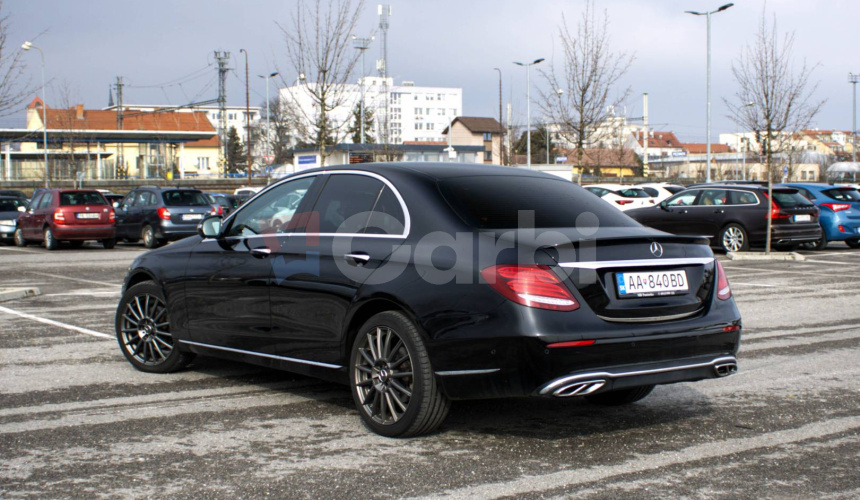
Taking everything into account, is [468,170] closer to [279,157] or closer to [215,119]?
[279,157]

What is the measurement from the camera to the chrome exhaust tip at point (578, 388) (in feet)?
14.8

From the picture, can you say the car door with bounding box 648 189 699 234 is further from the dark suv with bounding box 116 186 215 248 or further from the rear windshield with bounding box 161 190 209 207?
the rear windshield with bounding box 161 190 209 207

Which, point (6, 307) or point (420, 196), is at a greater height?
point (420, 196)

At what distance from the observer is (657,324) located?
479 centimetres

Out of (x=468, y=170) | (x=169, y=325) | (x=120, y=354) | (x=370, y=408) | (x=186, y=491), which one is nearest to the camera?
(x=186, y=491)

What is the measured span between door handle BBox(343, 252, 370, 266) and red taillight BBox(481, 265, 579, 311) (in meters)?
0.86

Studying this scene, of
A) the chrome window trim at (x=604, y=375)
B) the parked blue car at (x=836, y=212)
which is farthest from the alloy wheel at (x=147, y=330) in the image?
the parked blue car at (x=836, y=212)

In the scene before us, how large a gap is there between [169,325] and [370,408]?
2.30 metres

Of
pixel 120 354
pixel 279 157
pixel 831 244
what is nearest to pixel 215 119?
pixel 279 157

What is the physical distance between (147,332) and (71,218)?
19.1 m

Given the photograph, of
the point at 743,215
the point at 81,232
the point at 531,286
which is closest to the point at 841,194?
the point at 743,215

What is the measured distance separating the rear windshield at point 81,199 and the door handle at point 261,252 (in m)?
20.6

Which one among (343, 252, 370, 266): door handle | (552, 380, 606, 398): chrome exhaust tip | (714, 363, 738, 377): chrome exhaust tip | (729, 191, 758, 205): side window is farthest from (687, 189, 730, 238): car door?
(552, 380, 606, 398): chrome exhaust tip

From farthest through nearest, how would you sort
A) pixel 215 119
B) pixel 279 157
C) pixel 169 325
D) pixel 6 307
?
pixel 215 119, pixel 279 157, pixel 6 307, pixel 169 325
